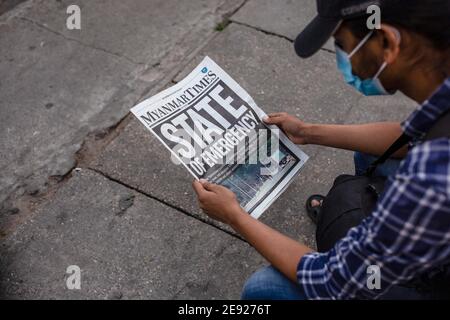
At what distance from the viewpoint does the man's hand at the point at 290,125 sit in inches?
76.5

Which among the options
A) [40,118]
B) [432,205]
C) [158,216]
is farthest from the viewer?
[40,118]

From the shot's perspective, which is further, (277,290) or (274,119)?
(274,119)

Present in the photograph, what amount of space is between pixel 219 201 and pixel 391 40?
0.73 meters

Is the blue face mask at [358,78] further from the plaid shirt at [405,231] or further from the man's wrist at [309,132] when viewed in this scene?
the man's wrist at [309,132]

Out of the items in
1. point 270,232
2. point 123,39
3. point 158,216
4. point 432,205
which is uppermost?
point 432,205

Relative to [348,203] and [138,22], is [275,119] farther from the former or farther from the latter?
[138,22]

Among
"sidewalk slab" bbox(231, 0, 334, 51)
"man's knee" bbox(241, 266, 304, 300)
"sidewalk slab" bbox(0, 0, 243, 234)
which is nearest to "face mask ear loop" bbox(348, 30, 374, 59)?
"man's knee" bbox(241, 266, 304, 300)

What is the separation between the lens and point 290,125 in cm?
197

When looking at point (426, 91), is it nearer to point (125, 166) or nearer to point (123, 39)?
point (125, 166)

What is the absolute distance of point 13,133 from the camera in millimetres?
2600

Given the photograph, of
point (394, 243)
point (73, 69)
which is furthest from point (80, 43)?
point (394, 243)

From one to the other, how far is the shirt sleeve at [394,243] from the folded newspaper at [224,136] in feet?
1.95
